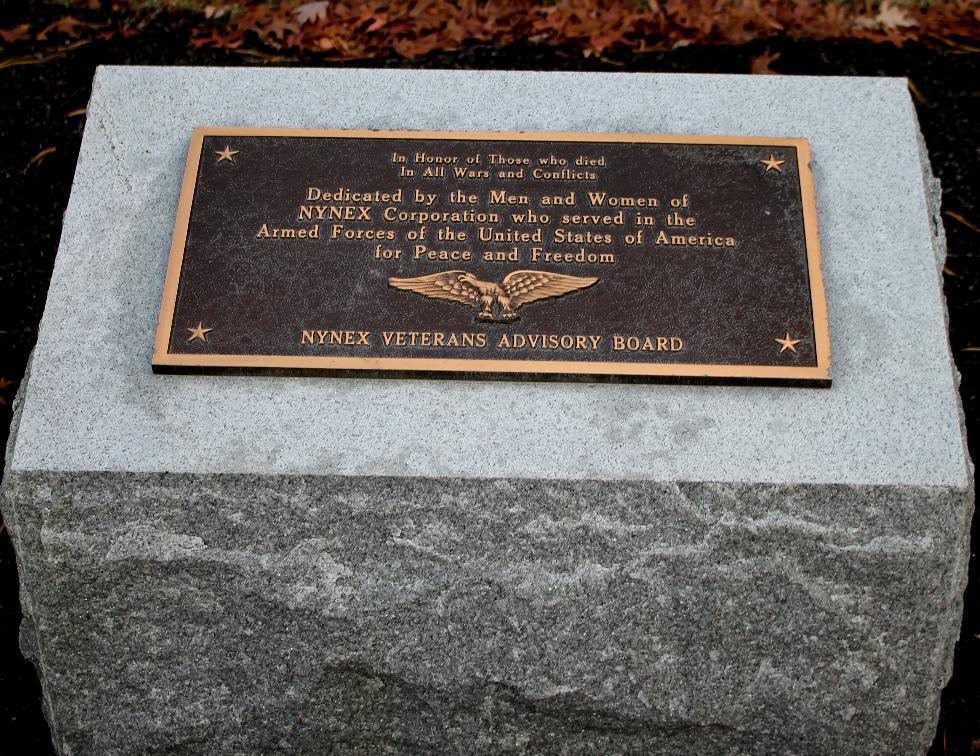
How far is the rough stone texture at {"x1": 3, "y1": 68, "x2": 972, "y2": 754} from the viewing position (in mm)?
3002

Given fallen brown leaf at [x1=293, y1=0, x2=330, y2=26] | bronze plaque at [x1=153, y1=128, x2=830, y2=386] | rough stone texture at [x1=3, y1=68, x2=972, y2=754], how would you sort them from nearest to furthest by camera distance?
1. rough stone texture at [x1=3, y1=68, x2=972, y2=754]
2. bronze plaque at [x1=153, y1=128, x2=830, y2=386]
3. fallen brown leaf at [x1=293, y1=0, x2=330, y2=26]

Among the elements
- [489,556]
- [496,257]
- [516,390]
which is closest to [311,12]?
[496,257]

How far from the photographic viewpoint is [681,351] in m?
3.14

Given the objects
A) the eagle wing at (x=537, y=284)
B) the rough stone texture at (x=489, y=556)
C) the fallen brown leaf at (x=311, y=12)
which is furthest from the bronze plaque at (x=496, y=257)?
the fallen brown leaf at (x=311, y=12)

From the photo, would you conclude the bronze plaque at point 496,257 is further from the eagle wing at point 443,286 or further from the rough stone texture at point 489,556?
the rough stone texture at point 489,556

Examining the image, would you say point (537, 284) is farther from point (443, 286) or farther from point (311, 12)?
point (311, 12)

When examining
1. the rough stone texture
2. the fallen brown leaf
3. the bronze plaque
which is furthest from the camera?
the fallen brown leaf

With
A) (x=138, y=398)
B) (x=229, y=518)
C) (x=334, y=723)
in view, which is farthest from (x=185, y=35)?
(x=334, y=723)

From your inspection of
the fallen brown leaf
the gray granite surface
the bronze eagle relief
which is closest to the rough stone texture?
the gray granite surface

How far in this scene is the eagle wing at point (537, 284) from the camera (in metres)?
3.22

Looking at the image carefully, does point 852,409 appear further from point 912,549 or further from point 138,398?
point 138,398

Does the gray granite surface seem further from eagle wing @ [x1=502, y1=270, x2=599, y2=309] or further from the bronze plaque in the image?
eagle wing @ [x1=502, y1=270, x2=599, y2=309]

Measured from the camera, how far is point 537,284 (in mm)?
3242

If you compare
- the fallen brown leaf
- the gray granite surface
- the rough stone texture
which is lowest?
the rough stone texture
